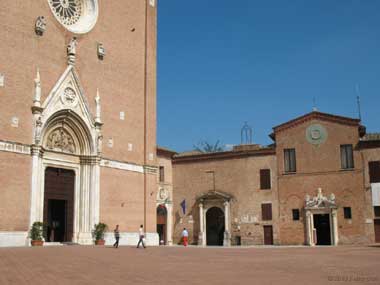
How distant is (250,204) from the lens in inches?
1660

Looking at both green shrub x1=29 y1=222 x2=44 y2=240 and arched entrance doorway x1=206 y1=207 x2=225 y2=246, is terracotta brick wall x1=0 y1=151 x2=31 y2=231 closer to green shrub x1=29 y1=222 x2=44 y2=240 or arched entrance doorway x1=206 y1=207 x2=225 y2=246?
green shrub x1=29 y1=222 x2=44 y2=240

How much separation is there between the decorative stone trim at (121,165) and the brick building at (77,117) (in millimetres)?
62

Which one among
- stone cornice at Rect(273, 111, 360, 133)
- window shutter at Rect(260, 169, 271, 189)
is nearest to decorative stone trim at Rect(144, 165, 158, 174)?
window shutter at Rect(260, 169, 271, 189)

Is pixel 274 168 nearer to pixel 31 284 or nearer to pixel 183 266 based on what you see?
pixel 183 266

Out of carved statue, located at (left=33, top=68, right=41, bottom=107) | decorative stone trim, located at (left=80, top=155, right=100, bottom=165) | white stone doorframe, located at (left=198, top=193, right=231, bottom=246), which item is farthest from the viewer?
white stone doorframe, located at (left=198, top=193, right=231, bottom=246)

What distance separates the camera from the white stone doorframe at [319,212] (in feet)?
128

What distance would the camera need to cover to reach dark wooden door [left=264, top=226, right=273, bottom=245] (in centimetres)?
4112

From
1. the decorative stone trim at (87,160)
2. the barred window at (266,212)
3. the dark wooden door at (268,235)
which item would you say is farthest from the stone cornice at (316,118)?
the decorative stone trim at (87,160)

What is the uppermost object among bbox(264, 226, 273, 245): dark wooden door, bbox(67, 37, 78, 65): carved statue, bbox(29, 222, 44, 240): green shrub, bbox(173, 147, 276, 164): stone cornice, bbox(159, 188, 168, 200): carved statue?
bbox(67, 37, 78, 65): carved statue

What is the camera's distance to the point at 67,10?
97.3 feet

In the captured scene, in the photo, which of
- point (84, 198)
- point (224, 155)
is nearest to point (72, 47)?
point (84, 198)

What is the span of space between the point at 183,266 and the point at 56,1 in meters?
19.6

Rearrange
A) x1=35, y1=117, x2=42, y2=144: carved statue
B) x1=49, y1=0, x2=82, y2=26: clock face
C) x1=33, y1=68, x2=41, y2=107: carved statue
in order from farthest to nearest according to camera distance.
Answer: x1=49, y1=0, x2=82, y2=26: clock face → x1=33, y1=68, x2=41, y2=107: carved statue → x1=35, y1=117, x2=42, y2=144: carved statue

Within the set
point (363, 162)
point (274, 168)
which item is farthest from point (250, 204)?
point (363, 162)
